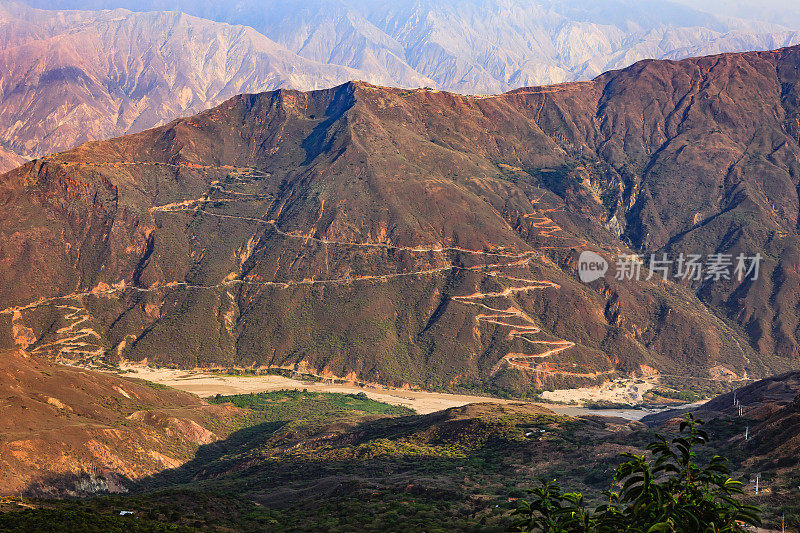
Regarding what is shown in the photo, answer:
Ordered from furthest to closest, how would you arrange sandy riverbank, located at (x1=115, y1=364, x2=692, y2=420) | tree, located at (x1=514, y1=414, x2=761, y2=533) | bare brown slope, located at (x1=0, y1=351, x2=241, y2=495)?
sandy riverbank, located at (x1=115, y1=364, x2=692, y2=420), bare brown slope, located at (x1=0, y1=351, x2=241, y2=495), tree, located at (x1=514, y1=414, x2=761, y2=533)

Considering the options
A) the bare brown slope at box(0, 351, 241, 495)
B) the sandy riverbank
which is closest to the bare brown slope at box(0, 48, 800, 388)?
the sandy riverbank

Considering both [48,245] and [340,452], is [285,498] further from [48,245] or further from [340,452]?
[48,245]

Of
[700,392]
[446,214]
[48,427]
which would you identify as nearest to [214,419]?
[48,427]

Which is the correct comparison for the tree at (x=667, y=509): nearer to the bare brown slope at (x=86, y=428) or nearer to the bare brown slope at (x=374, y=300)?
the bare brown slope at (x=86, y=428)

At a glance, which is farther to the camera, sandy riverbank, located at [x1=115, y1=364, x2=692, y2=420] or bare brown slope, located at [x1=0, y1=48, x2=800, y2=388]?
bare brown slope, located at [x1=0, y1=48, x2=800, y2=388]

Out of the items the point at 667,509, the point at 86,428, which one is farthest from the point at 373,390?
the point at 667,509

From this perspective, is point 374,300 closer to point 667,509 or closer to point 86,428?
point 86,428

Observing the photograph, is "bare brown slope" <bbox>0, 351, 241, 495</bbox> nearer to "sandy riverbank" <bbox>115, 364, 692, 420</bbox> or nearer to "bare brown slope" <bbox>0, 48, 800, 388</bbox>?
"sandy riverbank" <bbox>115, 364, 692, 420</bbox>

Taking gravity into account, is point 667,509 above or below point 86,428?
above

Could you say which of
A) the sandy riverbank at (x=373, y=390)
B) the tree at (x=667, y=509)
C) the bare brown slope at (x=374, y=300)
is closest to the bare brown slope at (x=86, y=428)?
the sandy riverbank at (x=373, y=390)

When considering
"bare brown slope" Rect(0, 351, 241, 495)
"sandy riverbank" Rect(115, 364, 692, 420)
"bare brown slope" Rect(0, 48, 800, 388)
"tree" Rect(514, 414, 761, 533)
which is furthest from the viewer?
"bare brown slope" Rect(0, 48, 800, 388)
